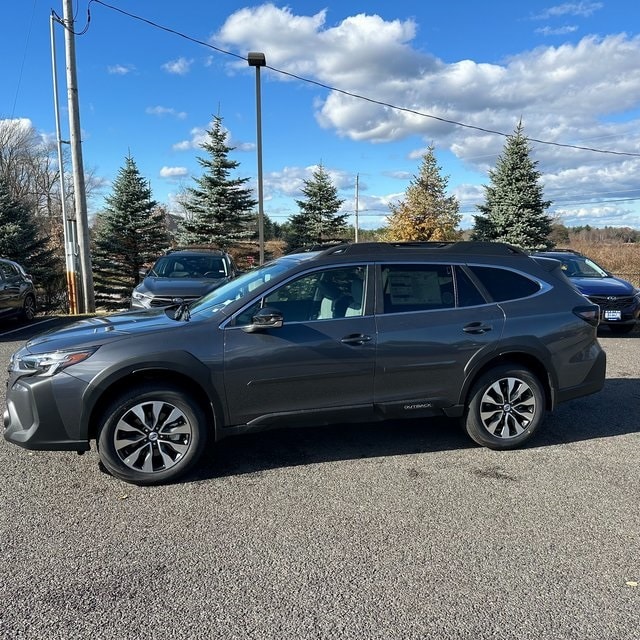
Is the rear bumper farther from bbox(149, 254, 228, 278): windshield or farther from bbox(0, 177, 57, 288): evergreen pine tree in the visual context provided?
bbox(0, 177, 57, 288): evergreen pine tree

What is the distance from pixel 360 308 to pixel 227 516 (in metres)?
1.84

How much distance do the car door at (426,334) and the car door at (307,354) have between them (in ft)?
0.45

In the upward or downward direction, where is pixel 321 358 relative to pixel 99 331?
downward

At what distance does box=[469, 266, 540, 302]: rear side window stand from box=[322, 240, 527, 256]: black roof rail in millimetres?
181

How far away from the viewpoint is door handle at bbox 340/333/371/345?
4.07 meters

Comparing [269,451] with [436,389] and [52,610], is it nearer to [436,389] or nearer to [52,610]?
[436,389]

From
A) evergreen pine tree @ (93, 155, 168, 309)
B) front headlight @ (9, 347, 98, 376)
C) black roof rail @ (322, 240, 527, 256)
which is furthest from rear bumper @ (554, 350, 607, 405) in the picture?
evergreen pine tree @ (93, 155, 168, 309)

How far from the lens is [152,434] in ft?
12.3

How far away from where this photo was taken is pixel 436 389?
14.2 ft

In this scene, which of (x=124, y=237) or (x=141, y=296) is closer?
(x=141, y=296)

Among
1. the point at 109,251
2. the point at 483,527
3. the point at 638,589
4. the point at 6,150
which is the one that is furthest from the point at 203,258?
the point at 6,150

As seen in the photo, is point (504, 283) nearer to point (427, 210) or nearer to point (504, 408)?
point (504, 408)

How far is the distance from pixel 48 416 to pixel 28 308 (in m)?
9.81

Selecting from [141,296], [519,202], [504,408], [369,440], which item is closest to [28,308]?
[141,296]
